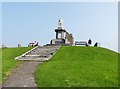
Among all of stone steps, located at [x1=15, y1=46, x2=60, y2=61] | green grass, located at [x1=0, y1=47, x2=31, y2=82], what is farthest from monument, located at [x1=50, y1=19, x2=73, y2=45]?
green grass, located at [x1=0, y1=47, x2=31, y2=82]

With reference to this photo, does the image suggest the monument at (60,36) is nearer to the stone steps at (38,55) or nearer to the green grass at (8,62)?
the stone steps at (38,55)

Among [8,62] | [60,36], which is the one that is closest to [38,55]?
[8,62]

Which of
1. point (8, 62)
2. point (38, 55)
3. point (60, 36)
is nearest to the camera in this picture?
point (8, 62)

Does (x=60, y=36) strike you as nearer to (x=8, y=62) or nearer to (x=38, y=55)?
(x=38, y=55)

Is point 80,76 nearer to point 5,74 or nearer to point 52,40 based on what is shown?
point 5,74

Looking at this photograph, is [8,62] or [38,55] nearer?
[8,62]

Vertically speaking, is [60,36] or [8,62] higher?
[60,36]

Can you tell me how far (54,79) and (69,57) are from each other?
14.8 m

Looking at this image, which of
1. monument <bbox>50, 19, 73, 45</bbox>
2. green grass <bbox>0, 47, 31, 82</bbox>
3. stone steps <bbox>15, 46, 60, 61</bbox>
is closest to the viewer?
green grass <bbox>0, 47, 31, 82</bbox>

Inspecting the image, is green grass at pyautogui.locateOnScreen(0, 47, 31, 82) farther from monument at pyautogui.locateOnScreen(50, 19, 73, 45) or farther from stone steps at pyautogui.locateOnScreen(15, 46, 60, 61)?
monument at pyautogui.locateOnScreen(50, 19, 73, 45)

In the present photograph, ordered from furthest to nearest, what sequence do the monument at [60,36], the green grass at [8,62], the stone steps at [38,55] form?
the monument at [60,36]
the stone steps at [38,55]
the green grass at [8,62]

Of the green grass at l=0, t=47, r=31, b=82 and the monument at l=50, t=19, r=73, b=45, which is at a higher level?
the monument at l=50, t=19, r=73, b=45

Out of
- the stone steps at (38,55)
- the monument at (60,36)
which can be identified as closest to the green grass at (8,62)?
the stone steps at (38,55)

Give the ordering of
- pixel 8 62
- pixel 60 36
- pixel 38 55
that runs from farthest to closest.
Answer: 1. pixel 60 36
2. pixel 38 55
3. pixel 8 62
